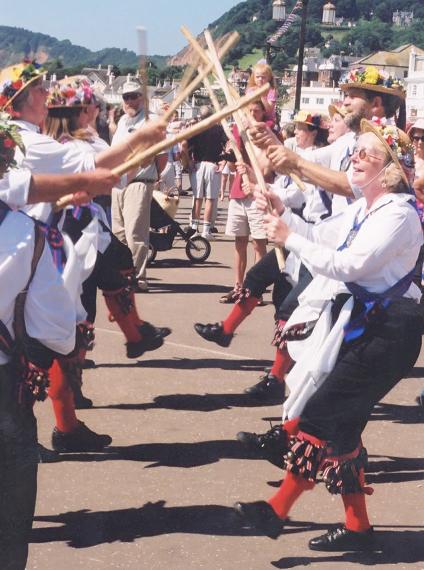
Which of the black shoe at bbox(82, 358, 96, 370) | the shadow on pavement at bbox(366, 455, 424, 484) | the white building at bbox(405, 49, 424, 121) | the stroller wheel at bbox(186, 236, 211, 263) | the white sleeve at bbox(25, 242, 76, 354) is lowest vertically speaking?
the white building at bbox(405, 49, 424, 121)

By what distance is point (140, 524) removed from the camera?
14.6 ft

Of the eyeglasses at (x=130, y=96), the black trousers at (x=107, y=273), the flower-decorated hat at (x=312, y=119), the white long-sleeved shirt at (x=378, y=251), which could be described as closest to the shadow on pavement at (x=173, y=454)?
the black trousers at (x=107, y=273)

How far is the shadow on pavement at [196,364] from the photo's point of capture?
709 cm

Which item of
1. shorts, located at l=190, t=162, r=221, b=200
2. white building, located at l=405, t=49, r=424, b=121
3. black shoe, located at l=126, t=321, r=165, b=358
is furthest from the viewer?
white building, located at l=405, t=49, r=424, b=121

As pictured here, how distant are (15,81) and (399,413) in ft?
10.8

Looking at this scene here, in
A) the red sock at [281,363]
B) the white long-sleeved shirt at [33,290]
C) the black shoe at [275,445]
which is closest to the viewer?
the white long-sleeved shirt at [33,290]

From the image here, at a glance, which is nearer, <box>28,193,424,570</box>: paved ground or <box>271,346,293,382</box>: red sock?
<box>28,193,424,570</box>: paved ground

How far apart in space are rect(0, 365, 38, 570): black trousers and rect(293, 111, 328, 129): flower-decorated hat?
4.75 metres

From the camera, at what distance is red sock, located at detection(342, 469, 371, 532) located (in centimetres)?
431

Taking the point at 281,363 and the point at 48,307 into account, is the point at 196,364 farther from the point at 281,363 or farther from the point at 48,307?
the point at 48,307

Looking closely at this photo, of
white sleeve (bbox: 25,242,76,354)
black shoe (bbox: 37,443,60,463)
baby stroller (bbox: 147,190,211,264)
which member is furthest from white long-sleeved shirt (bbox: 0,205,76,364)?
baby stroller (bbox: 147,190,211,264)

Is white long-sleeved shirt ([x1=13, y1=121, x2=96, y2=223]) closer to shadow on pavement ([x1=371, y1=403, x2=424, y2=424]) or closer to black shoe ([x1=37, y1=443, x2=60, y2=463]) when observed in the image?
black shoe ([x1=37, y1=443, x2=60, y2=463])

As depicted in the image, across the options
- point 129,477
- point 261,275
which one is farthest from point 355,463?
point 261,275

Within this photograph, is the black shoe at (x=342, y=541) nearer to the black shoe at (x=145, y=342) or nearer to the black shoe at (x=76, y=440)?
the black shoe at (x=76, y=440)
